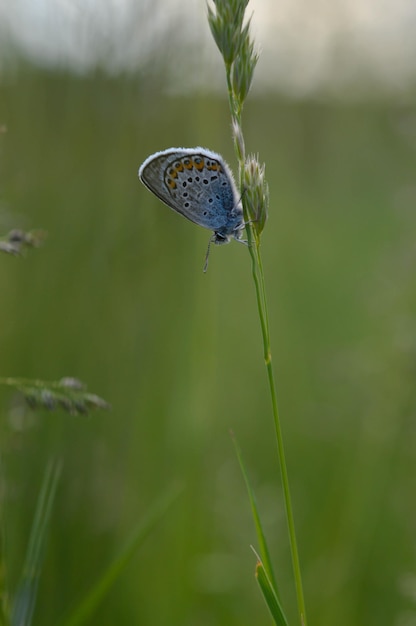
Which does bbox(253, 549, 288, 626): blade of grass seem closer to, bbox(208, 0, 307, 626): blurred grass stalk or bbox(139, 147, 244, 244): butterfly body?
bbox(208, 0, 307, 626): blurred grass stalk

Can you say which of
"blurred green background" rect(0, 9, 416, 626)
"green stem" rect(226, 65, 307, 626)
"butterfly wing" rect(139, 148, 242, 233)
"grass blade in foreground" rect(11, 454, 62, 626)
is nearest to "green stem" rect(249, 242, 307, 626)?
"green stem" rect(226, 65, 307, 626)

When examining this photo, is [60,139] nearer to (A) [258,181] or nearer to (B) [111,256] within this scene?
(B) [111,256]

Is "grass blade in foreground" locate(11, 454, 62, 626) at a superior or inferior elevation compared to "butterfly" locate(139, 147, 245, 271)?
inferior

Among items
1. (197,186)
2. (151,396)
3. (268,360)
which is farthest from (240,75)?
(151,396)

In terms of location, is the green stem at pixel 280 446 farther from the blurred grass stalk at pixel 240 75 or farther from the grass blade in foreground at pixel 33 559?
the grass blade in foreground at pixel 33 559

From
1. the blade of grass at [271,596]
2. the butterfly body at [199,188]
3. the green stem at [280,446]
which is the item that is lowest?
the blade of grass at [271,596]

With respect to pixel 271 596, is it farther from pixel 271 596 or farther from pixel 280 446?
pixel 280 446

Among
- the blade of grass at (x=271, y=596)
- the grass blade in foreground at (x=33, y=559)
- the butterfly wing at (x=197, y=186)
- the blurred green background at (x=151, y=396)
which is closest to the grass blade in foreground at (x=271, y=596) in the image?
the blade of grass at (x=271, y=596)

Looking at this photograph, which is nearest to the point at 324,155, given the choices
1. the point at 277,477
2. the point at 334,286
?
the point at 334,286
